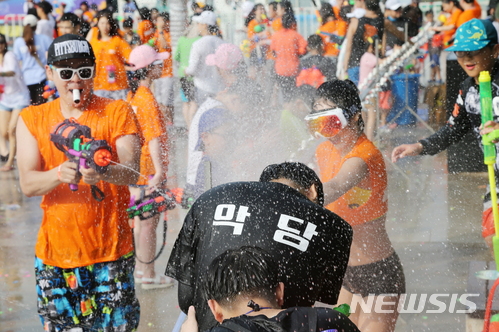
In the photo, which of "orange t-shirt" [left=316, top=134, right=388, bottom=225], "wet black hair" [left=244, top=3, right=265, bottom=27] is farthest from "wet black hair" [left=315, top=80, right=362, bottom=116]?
"wet black hair" [left=244, top=3, right=265, bottom=27]

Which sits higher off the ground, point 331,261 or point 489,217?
point 331,261

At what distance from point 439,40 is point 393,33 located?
6.75 feet

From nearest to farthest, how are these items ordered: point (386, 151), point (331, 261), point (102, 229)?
1. point (331, 261)
2. point (102, 229)
3. point (386, 151)

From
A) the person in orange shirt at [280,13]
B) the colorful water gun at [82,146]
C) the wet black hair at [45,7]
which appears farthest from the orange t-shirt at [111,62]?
the colorful water gun at [82,146]

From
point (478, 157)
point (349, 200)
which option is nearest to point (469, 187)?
point (478, 157)

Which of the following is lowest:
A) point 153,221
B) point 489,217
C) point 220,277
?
point 153,221

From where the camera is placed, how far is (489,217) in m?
4.20

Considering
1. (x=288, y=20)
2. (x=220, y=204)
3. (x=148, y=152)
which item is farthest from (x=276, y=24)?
(x=220, y=204)

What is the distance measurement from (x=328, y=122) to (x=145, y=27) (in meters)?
7.90

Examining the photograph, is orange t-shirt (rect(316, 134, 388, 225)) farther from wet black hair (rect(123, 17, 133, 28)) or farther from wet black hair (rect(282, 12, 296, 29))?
wet black hair (rect(123, 17, 133, 28))

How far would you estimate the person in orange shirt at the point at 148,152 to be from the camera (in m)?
5.05

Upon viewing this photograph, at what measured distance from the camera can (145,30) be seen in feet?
35.5

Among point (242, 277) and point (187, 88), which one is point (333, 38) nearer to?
point (187, 88)

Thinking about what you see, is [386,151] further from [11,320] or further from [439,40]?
[11,320]
